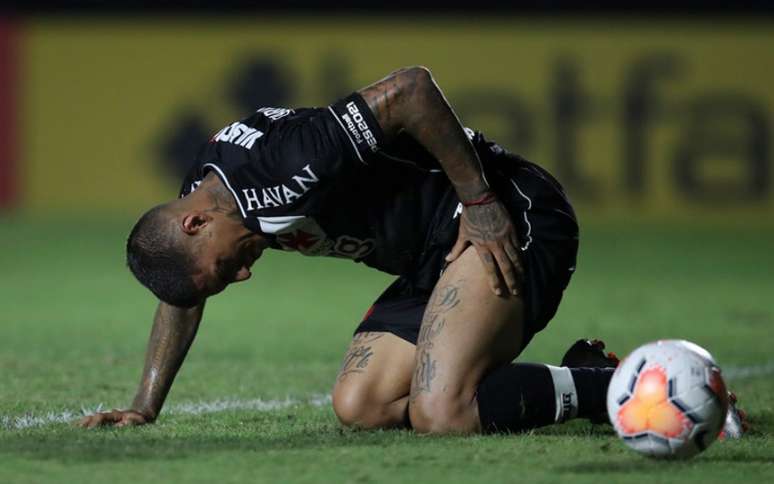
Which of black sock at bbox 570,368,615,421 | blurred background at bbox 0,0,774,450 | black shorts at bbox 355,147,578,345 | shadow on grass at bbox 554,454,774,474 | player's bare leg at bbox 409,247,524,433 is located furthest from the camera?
blurred background at bbox 0,0,774,450

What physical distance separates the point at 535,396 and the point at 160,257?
1282 mm

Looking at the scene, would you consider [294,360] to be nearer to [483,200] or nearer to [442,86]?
[483,200]

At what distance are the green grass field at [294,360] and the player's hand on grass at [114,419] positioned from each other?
0.21 ft

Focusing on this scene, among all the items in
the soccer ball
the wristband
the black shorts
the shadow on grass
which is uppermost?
the wristband

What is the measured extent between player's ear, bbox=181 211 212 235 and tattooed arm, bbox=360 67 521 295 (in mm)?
632

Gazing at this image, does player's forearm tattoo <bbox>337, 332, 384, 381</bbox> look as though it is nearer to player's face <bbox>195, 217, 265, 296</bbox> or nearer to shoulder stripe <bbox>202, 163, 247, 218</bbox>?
player's face <bbox>195, 217, 265, 296</bbox>

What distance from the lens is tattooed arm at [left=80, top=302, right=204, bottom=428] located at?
16.8 feet

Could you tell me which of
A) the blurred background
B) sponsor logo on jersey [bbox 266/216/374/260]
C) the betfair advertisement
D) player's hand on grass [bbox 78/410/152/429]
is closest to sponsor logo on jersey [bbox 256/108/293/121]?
sponsor logo on jersey [bbox 266/216/374/260]

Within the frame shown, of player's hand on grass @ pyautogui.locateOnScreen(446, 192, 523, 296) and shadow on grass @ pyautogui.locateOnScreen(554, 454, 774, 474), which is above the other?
player's hand on grass @ pyautogui.locateOnScreen(446, 192, 523, 296)

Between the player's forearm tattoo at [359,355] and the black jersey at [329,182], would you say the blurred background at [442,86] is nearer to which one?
the player's forearm tattoo at [359,355]

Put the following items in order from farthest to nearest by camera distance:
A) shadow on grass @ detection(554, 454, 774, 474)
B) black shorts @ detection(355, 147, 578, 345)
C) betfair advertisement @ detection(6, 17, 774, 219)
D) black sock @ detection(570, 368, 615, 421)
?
betfair advertisement @ detection(6, 17, 774, 219) → black shorts @ detection(355, 147, 578, 345) → black sock @ detection(570, 368, 615, 421) → shadow on grass @ detection(554, 454, 774, 474)

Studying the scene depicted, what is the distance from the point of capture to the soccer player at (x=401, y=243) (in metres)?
4.73

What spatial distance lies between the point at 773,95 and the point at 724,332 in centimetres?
791

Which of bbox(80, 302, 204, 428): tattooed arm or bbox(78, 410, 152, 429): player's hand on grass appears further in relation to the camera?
bbox(80, 302, 204, 428): tattooed arm
